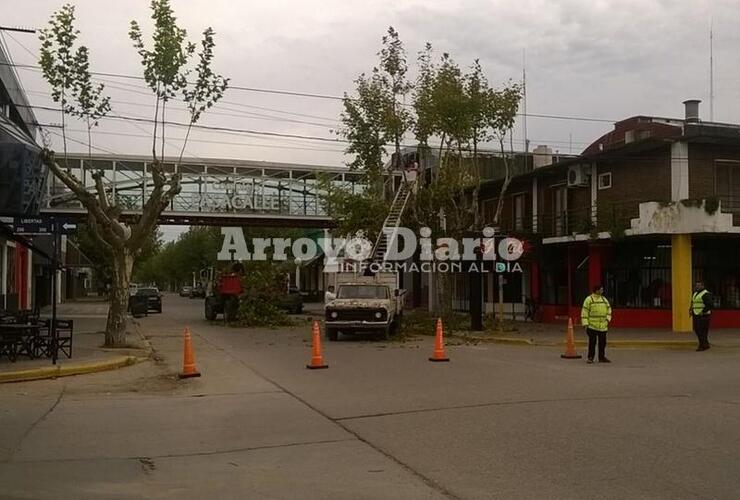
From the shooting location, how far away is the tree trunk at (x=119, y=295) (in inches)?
811

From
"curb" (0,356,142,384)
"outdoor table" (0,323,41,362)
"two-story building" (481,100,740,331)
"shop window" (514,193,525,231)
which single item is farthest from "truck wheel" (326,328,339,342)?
"shop window" (514,193,525,231)

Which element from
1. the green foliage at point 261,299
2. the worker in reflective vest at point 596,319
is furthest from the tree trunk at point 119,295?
the green foliage at point 261,299

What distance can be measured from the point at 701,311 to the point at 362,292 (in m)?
10.2

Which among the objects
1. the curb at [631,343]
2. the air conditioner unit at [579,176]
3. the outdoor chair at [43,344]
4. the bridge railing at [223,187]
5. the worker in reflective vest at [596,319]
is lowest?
the curb at [631,343]

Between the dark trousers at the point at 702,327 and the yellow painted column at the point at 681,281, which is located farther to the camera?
the yellow painted column at the point at 681,281

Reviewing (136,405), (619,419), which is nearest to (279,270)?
(136,405)

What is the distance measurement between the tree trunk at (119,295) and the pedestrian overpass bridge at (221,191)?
970 inches

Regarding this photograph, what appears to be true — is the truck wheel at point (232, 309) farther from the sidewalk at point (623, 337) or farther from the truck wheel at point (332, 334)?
the sidewalk at point (623, 337)

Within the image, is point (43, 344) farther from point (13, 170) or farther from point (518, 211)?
point (518, 211)

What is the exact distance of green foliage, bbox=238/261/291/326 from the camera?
32875 mm

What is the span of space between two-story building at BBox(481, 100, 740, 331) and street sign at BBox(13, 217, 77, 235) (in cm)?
1814

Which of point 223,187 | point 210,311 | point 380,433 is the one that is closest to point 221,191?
point 223,187

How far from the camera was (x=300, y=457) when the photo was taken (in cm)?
848

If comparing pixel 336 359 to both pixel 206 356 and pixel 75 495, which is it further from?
pixel 75 495
